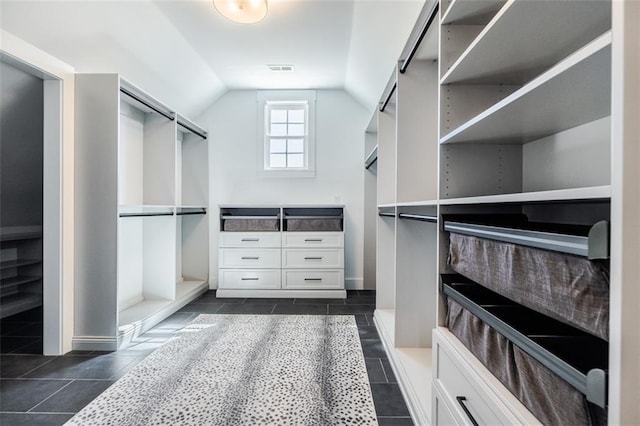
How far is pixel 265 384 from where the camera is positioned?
184 cm

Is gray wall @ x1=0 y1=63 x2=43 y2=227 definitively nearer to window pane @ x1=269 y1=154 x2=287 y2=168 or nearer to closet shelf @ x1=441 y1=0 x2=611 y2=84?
window pane @ x1=269 y1=154 x2=287 y2=168

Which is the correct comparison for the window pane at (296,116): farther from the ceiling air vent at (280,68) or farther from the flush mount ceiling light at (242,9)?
the flush mount ceiling light at (242,9)

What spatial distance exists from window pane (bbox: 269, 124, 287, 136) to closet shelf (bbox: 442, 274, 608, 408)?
3619 mm

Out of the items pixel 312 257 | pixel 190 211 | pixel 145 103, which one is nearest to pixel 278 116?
pixel 190 211

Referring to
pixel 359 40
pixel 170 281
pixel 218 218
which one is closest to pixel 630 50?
pixel 359 40

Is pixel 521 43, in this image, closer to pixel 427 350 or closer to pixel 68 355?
pixel 427 350

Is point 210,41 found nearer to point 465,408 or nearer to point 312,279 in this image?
point 312,279

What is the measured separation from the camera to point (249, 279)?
12.4 feet

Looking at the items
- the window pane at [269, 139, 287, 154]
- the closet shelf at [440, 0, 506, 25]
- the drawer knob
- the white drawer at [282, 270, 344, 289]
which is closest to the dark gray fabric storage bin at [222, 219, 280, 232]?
the white drawer at [282, 270, 344, 289]

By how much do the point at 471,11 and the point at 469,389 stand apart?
1468mm

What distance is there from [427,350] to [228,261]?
2521 mm

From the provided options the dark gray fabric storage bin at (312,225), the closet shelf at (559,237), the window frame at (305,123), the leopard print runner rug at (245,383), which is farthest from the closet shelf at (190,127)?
the closet shelf at (559,237)

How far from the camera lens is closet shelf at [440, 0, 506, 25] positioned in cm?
126

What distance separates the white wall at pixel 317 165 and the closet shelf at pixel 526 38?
9.32 ft
